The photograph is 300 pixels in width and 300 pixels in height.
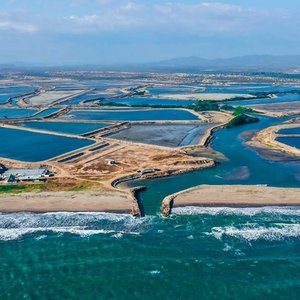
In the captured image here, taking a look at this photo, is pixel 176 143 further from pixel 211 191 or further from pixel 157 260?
pixel 157 260

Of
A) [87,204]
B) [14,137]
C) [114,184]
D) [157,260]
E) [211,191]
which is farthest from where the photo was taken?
[14,137]

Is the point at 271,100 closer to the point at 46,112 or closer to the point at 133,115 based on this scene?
the point at 133,115

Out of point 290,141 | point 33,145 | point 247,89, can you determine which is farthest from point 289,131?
point 247,89

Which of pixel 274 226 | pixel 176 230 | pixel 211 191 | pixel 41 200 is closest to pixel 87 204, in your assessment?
pixel 41 200

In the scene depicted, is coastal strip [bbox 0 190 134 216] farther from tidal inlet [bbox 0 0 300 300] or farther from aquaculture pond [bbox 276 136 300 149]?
aquaculture pond [bbox 276 136 300 149]

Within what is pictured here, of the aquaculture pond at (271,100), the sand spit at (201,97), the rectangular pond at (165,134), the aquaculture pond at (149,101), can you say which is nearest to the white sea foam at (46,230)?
the rectangular pond at (165,134)
